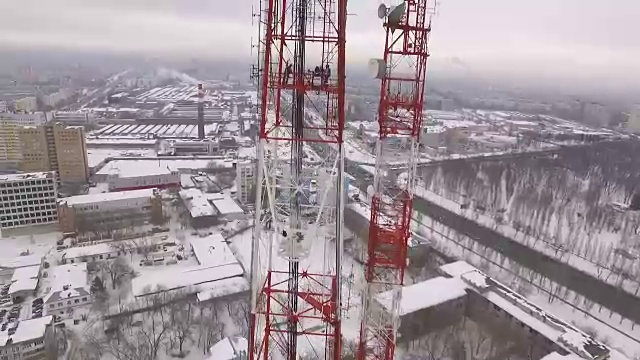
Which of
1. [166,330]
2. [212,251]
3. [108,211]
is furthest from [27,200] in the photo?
[166,330]

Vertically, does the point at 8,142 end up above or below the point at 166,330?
above

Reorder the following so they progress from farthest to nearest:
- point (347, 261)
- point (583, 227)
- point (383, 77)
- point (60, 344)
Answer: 1. point (583, 227)
2. point (347, 261)
3. point (60, 344)
4. point (383, 77)

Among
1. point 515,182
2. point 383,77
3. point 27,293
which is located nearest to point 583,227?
point 515,182

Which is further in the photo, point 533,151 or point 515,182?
point 533,151

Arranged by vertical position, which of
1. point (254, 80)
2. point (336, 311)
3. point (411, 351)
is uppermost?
point (254, 80)

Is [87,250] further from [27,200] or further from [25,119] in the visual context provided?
[25,119]

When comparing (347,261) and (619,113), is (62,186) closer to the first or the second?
(347,261)
